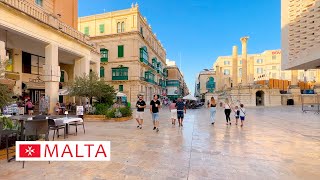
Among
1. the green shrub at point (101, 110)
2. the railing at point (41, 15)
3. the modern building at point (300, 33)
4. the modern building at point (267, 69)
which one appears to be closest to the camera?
the railing at point (41, 15)

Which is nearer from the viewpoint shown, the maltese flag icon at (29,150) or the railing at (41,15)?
the maltese flag icon at (29,150)

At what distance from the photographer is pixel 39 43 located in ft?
47.3

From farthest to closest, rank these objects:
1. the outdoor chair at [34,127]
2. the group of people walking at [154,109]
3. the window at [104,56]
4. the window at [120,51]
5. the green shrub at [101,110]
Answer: the window at [104,56] < the window at [120,51] < the green shrub at [101,110] < the group of people walking at [154,109] < the outdoor chair at [34,127]

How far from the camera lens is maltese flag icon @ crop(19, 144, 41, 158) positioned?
478 cm

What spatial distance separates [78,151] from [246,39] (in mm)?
38682

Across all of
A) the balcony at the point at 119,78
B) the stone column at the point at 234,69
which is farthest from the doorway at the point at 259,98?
the balcony at the point at 119,78

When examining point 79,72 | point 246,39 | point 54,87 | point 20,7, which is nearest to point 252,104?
point 246,39

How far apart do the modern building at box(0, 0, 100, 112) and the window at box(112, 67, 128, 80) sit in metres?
10.6

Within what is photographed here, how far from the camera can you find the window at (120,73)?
108ft

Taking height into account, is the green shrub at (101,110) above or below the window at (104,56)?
below

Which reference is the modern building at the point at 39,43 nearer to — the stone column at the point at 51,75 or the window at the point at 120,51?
the stone column at the point at 51,75

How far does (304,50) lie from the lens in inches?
950

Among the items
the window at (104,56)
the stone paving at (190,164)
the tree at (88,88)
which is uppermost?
the window at (104,56)

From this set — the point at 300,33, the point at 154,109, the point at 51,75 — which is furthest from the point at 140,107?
the point at 300,33
